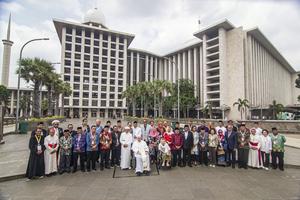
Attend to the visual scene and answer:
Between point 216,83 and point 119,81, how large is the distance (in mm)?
37122

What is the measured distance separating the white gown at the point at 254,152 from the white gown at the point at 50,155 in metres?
7.80

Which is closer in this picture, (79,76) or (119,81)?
(79,76)

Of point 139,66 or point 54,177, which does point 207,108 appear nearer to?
point 139,66

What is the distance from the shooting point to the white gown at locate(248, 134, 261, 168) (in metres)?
8.12

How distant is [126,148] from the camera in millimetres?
7941

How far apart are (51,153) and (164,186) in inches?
164

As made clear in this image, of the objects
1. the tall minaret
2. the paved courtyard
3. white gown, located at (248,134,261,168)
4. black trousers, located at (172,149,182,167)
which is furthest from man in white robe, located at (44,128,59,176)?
the tall minaret

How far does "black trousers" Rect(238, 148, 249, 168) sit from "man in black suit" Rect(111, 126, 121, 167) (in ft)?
16.9

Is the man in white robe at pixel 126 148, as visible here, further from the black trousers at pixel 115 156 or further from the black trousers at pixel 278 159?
the black trousers at pixel 278 159

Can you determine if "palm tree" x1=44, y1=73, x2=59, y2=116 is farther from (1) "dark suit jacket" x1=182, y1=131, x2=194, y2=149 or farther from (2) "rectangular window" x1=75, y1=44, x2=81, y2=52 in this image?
(2) "rectangular window" x1=75, y1=44, x2=81, y2=52

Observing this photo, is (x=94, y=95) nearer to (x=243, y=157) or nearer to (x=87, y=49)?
(x=87, y=49)

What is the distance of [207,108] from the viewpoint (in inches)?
2341

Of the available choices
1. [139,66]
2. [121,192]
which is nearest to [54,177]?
[121,192]

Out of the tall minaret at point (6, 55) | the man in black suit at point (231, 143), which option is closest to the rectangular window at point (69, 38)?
the tall minaret at point (6, 55)
